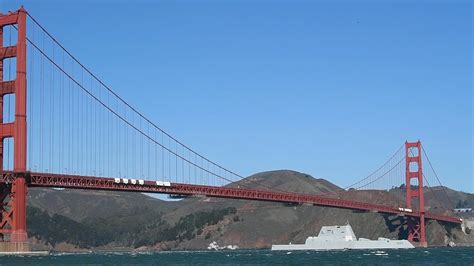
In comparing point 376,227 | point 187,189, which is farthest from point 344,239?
point 187,189

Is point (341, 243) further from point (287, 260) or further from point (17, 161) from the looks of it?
point (17, 161)

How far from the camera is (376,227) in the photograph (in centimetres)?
15525

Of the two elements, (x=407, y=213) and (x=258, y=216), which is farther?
(x=258, y=216)

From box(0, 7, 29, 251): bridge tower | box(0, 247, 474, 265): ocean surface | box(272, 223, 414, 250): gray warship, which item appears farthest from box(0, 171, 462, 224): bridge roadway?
box(0, 247, 474, 265): ocean surface

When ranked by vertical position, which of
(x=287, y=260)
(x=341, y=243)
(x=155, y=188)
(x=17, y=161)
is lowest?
(x=287, y=260)

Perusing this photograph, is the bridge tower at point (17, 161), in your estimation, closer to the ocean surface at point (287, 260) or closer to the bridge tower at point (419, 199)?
the ocean surface at point (287, 260)

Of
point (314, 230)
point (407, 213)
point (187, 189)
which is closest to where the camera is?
point (187, 189)

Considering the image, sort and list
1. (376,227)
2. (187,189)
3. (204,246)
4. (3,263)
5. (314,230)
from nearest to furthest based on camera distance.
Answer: (3,263)
(187,189)
(376,227)
(314,230)
(204,246)

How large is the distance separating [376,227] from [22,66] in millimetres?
95968

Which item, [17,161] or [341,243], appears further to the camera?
[341,243]

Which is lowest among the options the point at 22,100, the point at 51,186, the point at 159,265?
the point at 159,265

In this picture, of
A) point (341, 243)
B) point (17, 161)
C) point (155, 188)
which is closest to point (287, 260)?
point (155, 188)

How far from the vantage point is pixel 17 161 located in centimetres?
7075

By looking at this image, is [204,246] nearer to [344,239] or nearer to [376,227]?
[376,227]
